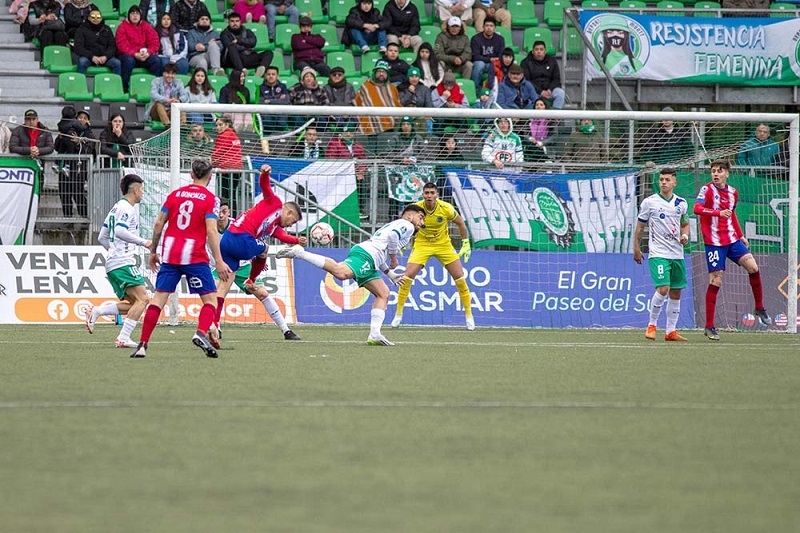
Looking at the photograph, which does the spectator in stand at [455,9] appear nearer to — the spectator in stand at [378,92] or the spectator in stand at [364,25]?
the spectator in stand at [364,25]

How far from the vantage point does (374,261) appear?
12.7 metres

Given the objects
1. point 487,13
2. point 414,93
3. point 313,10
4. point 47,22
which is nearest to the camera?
point 414,93

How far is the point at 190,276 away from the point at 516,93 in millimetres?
11953

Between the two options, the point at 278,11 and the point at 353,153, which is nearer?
the point at 353,153

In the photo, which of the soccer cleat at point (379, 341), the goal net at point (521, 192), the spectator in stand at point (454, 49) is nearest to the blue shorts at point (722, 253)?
the goal net at point (521, 192)

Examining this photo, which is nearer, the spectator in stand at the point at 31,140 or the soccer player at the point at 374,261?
the soccer player at the point at 374,261

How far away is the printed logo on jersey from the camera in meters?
17.9

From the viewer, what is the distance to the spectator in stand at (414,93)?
21094 millimetres

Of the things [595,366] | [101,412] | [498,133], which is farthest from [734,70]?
[101,412]

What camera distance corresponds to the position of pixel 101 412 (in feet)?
22.3

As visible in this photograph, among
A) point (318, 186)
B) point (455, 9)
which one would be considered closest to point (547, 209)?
point (318, 186)

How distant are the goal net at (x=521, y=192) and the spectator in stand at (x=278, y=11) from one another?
420cm

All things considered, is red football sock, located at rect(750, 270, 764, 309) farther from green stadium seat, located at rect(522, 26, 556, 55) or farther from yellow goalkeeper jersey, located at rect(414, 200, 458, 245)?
green stadium seat, located at rect(522, 26, 556, 55)

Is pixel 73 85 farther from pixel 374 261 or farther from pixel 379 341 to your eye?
pixel 379 341
